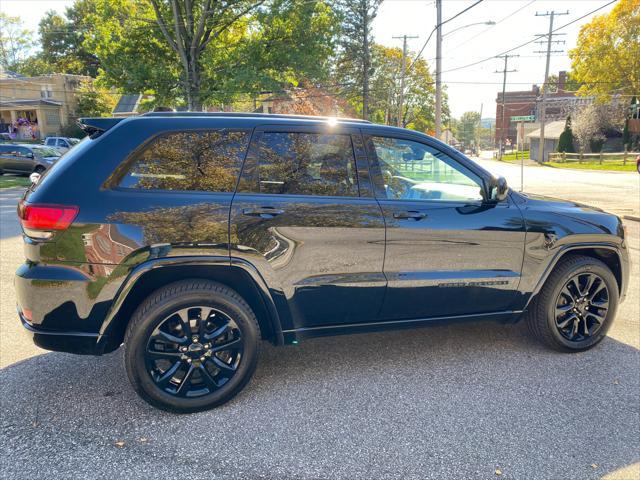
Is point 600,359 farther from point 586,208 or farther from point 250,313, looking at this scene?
point 250,313

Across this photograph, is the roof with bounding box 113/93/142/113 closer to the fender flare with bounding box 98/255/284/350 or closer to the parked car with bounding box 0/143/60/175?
the parked car with bounding box 0/143/60/175

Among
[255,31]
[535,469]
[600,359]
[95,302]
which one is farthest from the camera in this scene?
[255,31]

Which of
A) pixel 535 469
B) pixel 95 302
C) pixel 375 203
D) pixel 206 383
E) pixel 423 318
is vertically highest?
pixel 375 203

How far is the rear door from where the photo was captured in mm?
2875

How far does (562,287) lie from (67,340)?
3620mm

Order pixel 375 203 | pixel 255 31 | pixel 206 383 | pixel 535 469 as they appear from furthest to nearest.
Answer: pixel 255 31
pixel 375 203
pixel 206 383
pixel 535 469

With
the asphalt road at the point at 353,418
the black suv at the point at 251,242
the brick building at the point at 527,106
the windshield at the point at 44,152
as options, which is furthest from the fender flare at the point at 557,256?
the brick building at the point at 527,106

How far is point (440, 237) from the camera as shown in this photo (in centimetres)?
322

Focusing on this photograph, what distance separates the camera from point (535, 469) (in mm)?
2393

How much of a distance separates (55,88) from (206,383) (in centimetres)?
5290

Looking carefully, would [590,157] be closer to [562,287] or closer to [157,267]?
[562,287]

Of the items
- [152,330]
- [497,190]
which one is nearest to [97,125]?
[152,330]

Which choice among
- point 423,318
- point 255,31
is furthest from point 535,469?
point 255,31

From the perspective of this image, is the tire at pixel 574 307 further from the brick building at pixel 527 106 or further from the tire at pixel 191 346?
the brick building at pixel 527 106
